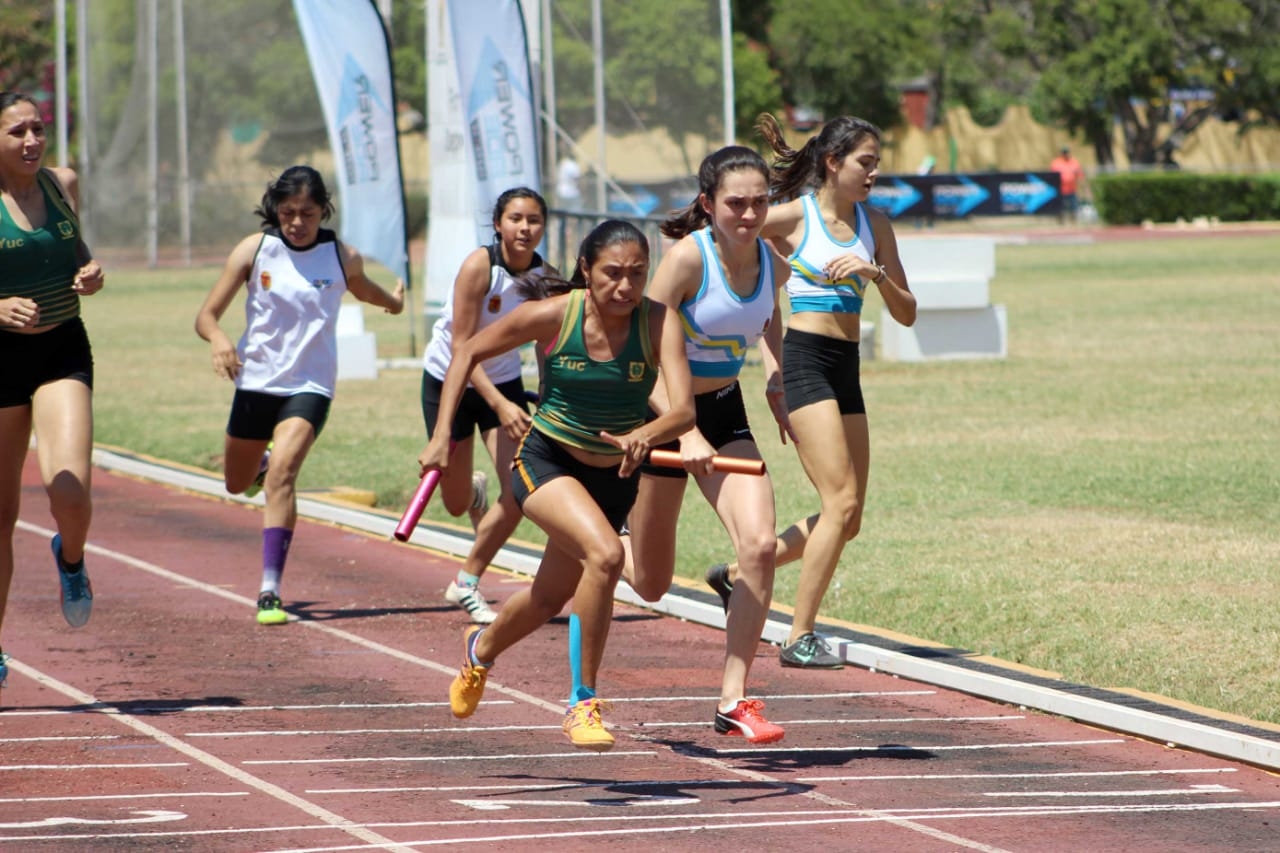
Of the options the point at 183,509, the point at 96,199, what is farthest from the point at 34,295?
the point at 96,199

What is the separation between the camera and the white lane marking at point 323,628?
27.2 ft

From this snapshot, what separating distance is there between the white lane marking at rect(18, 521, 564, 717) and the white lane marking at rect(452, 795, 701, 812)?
134 cm

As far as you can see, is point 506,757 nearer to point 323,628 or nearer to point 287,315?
point 323,628

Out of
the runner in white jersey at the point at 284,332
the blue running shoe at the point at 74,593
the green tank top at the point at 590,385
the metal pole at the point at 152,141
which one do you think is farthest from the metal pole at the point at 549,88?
the metal pole at the point at 152,141

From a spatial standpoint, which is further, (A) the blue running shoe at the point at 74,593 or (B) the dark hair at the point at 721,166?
(A) the blue running shoe at the point at 74,593

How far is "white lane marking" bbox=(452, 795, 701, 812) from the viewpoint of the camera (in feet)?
21.5

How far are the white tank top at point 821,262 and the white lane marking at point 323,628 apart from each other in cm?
A: 195

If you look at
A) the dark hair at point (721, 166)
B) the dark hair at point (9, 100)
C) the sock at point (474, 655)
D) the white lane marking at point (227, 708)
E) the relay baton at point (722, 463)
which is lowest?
the white lane marking at point (227, 708)

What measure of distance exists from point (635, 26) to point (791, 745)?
20.1 m

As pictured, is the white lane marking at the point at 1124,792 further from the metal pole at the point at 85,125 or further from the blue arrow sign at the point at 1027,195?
the blue arrow sign at the point at 1027,195

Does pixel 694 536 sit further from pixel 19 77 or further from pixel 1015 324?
pixel 19 77

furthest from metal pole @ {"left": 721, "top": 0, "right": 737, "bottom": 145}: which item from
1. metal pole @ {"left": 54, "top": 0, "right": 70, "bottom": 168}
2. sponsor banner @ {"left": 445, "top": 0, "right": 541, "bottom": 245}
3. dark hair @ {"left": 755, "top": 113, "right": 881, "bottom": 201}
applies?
metal pole @ {"left": 54, "top": 0, "right": 70, "bottom": 168}

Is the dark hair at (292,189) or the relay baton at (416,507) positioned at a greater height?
the dark hair at (292,189)

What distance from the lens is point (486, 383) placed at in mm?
9117
